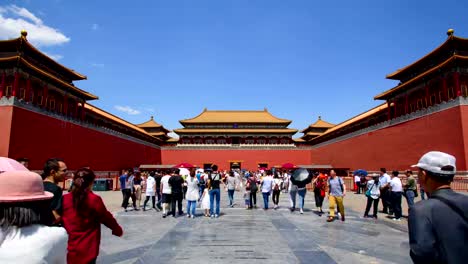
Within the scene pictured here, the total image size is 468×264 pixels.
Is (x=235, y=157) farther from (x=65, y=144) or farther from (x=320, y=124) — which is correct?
(x=65, y=144)

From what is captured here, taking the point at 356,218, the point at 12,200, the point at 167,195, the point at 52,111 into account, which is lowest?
the point at 356,218

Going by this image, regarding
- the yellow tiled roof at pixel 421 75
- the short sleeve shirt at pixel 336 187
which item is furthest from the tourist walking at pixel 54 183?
the yellow tiled roof at pixel 421 75

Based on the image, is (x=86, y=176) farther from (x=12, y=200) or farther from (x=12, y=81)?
(x=12, y=81)

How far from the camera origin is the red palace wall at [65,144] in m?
15.5

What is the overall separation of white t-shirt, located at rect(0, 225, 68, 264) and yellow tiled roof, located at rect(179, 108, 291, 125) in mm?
37651

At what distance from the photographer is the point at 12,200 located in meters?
1.43

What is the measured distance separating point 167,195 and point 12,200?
7667 mm

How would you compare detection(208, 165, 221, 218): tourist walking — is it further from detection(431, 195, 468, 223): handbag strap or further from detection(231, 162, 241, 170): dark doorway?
detection(231, 162, 241, 170): dark doorway

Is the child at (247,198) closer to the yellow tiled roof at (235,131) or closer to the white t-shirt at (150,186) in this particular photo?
the white t-shirt at (150,186)

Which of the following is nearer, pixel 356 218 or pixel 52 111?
pixel 356 218

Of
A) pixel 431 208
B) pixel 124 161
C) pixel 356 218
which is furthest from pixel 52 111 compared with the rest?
pixel 431 208

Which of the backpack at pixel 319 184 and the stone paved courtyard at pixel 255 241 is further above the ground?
the backpack at pixel 319 184

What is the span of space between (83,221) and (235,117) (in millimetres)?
38552

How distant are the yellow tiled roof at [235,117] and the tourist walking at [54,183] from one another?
35722mm
